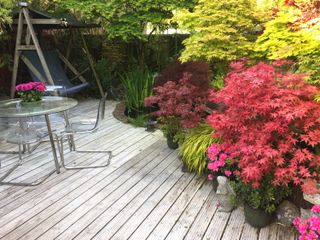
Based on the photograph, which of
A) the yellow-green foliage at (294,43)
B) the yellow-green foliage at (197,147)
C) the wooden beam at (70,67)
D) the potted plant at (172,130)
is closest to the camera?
the yellow-green foliage at (294,43)

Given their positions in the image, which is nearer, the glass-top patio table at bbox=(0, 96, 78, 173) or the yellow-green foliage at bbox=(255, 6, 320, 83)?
the yellow-green foliage at bbox=(255, 6, 320, 83)

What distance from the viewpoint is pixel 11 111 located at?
3107mm

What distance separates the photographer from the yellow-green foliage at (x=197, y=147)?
10.2 ft

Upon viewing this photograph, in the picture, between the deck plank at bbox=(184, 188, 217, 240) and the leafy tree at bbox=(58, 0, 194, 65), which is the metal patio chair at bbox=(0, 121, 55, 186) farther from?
the leafy tree at bbox=(58, 0, 194, 65)

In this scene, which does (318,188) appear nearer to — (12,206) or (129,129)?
(12,206)

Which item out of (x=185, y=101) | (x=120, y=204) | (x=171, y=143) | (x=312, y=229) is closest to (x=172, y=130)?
(x=171, y=143)

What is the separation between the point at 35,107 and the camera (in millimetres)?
3227

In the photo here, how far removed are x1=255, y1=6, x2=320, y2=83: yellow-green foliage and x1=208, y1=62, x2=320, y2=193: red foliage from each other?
0.47 metres

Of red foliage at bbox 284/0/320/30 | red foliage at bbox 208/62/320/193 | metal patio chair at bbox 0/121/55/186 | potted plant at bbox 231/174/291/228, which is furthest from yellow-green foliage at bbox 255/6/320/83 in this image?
metal patio chair at bbox 0/121/55/186

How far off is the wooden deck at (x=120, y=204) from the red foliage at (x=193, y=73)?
0.94m

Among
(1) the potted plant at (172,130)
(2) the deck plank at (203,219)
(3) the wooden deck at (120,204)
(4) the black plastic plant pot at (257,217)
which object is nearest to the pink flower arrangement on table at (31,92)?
(3) the wooden deck at (120,204)

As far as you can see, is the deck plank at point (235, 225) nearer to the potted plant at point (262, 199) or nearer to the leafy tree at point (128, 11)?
the potted plant at point (262, 199)

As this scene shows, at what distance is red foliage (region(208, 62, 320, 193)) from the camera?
2170 mm

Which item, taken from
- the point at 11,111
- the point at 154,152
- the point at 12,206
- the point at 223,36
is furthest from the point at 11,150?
the point at 223,36
